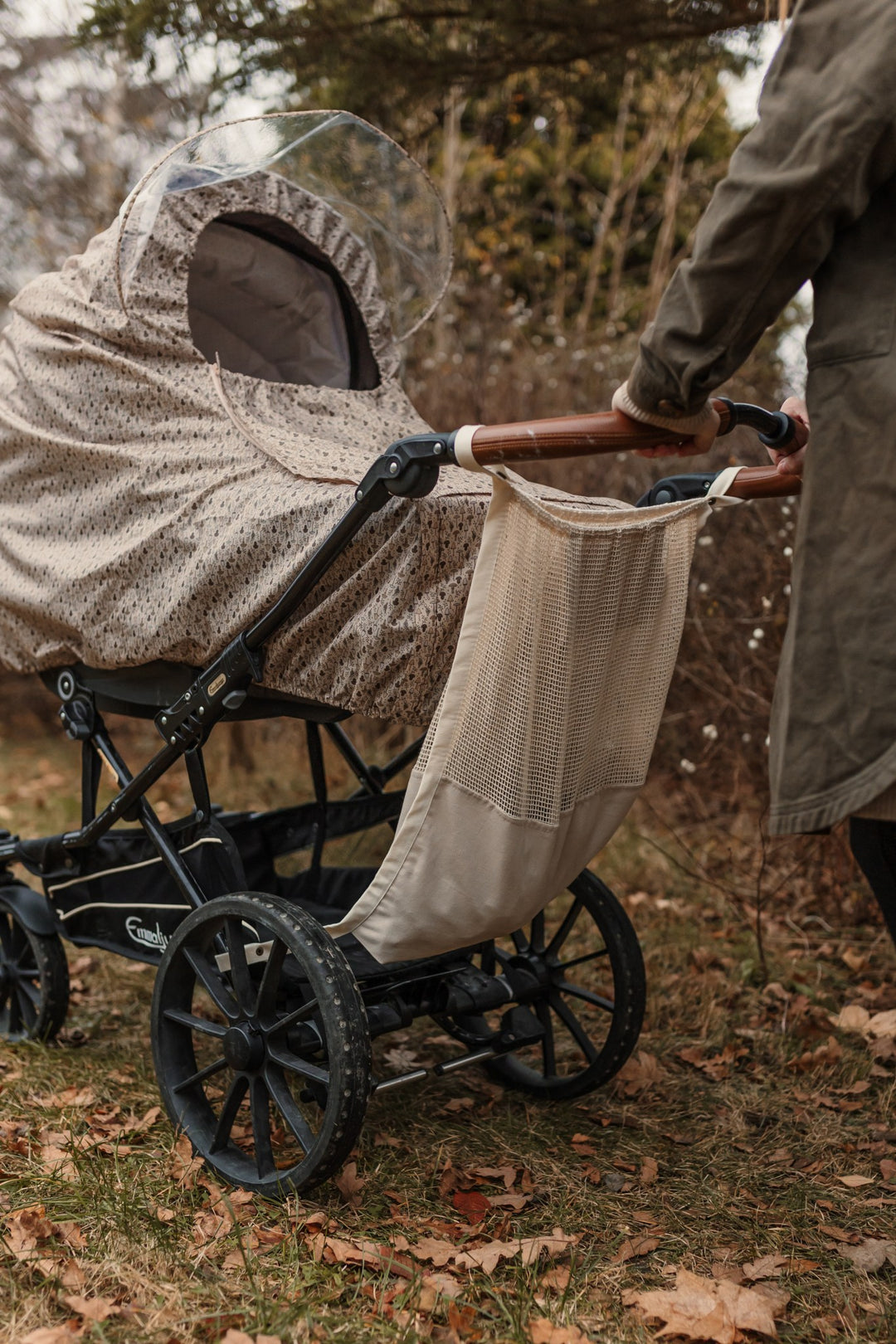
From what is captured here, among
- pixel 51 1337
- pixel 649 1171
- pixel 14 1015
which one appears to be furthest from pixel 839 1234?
pixel 14 1015

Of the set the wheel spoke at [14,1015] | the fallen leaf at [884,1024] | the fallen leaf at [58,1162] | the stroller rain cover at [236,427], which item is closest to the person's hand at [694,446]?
the stroller rain cover at [236,427]

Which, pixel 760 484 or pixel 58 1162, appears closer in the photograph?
pixel 760 484

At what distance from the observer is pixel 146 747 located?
21.7 feet

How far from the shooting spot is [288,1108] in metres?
2.26

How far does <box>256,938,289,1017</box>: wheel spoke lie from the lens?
225cm

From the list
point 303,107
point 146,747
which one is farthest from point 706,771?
point 146,747

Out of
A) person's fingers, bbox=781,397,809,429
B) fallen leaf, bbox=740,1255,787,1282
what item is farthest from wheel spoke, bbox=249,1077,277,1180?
person's fingers, bbox=781,397,809,429

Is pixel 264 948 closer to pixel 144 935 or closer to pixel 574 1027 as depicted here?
pixel 144 935

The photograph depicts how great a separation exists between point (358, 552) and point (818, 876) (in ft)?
7.77

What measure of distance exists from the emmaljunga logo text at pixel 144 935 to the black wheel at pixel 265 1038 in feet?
0.53

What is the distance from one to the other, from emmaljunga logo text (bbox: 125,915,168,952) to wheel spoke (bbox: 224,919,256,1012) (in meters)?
0.39

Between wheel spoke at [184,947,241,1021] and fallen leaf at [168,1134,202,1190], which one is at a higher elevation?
wheel spoke at [184,947,241,1021]

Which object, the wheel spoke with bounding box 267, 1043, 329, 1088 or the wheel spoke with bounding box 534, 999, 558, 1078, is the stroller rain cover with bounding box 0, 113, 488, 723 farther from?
the wheel spoke with bounding box 534, 999, 558, 1078

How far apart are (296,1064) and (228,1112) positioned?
23 cm
